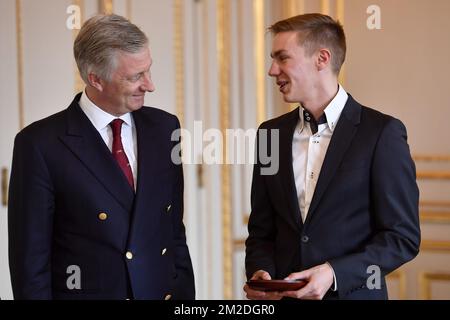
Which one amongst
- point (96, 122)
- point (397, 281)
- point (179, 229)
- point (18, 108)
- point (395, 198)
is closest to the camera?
point (395, 198)

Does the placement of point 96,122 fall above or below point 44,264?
above

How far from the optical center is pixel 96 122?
2094 mm

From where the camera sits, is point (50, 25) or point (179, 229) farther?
point (50, 25)

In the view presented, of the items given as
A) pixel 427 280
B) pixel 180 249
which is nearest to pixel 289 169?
pixel 180 249

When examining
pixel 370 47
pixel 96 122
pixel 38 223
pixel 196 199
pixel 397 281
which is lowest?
pixel 397 281

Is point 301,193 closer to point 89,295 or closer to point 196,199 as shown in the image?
point 89,295

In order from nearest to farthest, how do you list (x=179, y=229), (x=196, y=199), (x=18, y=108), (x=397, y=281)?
(x=179, y=229) < (x=18, y=108) < (x=397, y=281) < (x=196, y=199)

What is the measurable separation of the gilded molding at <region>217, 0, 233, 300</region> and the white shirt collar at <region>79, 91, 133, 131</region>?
1.77 meters

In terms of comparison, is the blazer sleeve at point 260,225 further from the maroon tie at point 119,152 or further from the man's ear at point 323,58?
the maroon tie at point 119,152

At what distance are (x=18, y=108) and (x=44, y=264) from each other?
1454 millimetres

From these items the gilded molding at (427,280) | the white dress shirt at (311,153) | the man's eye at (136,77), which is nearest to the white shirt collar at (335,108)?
the white dress shirt at (311,153)

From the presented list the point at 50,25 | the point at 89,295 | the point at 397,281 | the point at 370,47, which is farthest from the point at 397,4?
the point at 89,295

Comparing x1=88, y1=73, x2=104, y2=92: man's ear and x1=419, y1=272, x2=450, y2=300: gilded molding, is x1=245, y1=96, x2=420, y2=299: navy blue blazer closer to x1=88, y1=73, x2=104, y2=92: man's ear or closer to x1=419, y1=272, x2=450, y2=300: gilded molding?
x1=88, y1=73, x2=104, y2=92: man's ear

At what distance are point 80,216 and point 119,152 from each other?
20 centimetres
